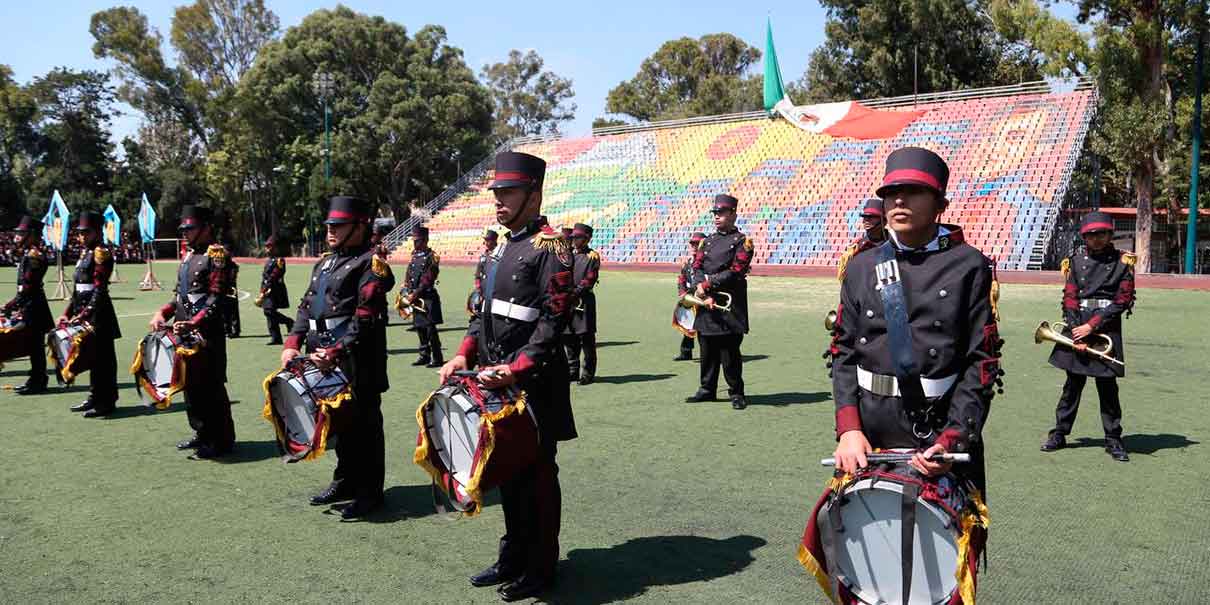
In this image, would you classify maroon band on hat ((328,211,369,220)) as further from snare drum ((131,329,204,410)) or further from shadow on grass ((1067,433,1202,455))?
shadow on grass ((1067,433,1202,455))

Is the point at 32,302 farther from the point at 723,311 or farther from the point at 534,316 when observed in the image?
the point at 534,316

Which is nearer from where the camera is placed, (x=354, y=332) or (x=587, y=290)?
(x=354, y=332)

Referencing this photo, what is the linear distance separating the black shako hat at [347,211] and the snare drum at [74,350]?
4.04m

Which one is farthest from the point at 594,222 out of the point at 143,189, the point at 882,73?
the point at 143,189

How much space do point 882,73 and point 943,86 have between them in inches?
117

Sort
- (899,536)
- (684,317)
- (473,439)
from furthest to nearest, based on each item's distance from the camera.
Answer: (684,317) → (473,439) → (899,536)

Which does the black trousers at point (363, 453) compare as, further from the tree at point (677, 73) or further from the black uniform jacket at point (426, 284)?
the tree at point (677, 73)

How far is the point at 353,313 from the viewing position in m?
5.39

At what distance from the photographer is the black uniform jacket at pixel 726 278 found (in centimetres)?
862

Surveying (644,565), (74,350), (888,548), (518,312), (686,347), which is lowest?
(644,565)

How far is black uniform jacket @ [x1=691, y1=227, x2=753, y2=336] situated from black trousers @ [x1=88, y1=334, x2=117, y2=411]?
18.1 feet

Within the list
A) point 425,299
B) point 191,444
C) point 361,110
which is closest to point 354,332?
point 191,444

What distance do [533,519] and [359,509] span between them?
160 centimetres

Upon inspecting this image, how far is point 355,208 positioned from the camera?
5473 millimetres
